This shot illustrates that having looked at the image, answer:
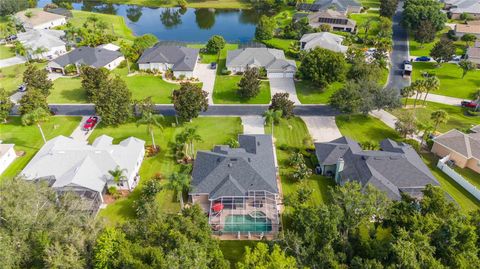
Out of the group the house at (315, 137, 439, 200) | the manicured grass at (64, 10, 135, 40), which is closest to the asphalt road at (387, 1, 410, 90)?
the house at (315, 137, 439, 200)

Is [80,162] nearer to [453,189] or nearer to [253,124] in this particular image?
[253,124]

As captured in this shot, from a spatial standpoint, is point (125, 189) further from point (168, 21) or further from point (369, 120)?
point (168, 21)

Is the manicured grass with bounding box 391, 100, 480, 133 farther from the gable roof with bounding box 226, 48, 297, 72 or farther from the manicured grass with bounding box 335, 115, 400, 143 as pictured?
the gable roof with bounding box 226, 48, 297, 72

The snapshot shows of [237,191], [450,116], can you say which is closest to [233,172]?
[237,191]

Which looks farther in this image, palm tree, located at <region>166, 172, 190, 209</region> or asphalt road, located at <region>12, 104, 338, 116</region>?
asphalt road, located at <region>12, 104, 338, 116</region>

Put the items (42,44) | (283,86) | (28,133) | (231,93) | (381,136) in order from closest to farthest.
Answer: (381,136) → (28,133) → (231,93) → (283,86) → (42,44)

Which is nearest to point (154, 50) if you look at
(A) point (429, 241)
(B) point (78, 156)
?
(B) point (78, 156)
